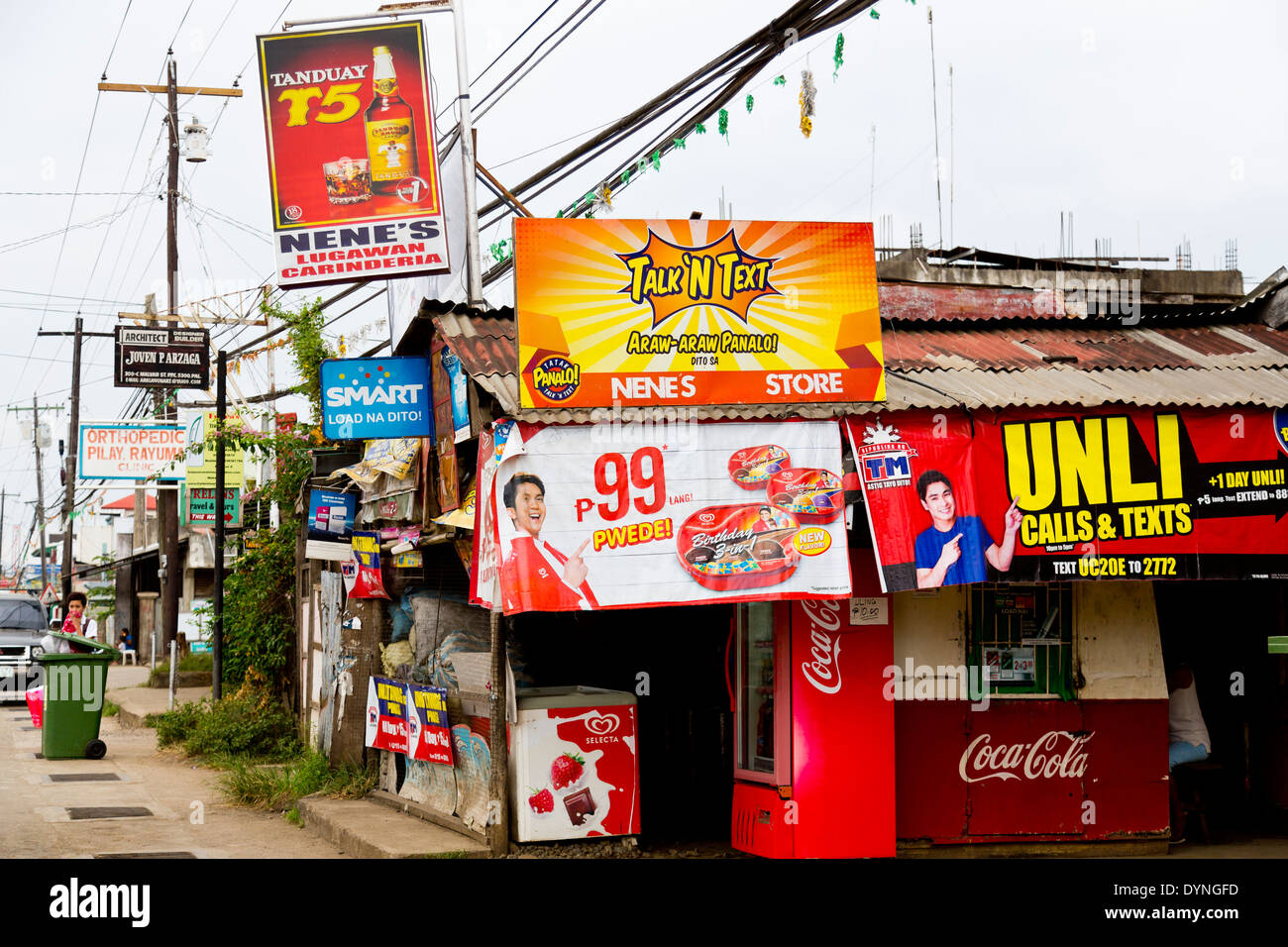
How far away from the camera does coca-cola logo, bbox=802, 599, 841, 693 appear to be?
9648 mm

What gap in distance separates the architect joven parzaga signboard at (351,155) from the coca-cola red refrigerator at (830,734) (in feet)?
14.8

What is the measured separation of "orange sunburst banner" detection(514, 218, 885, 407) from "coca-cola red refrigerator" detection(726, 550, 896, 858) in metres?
1.65

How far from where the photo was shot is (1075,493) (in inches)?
370

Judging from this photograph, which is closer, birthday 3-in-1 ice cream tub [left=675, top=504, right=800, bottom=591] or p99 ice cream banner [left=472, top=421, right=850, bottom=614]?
p99 ice cream banner [left=472, top=421, right=850, bottom=614]

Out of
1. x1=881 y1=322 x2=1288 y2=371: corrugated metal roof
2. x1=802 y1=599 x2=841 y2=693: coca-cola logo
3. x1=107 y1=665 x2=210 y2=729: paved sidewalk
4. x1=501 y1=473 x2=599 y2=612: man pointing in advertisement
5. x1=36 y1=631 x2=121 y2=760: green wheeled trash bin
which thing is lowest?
x1=107 y1=665 x2=210 y2=729: paved sidewalk

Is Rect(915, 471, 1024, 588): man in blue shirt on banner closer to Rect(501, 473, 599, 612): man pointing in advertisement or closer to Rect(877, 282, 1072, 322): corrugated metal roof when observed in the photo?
Rect(501, 473, 599, 612): man pointing in advertisement

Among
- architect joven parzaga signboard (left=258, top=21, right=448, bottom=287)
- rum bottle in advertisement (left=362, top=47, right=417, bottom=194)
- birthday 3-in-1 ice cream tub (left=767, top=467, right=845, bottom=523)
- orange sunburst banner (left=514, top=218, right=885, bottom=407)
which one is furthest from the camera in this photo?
rum bottle in advertisement (left=362, top=47, right=417, bottom=194)

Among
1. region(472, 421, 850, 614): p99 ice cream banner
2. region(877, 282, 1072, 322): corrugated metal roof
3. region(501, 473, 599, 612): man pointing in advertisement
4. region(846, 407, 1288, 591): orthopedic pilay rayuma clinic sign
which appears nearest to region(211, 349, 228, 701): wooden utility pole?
region(877, 282, 1072, 322): corrugated metal roof

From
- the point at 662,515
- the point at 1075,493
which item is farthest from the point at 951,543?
the point at 662,515

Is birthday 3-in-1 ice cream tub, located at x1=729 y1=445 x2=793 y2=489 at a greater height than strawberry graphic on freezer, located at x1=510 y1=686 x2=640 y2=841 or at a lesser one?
greater

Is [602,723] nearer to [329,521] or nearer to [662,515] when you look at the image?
[662,515]

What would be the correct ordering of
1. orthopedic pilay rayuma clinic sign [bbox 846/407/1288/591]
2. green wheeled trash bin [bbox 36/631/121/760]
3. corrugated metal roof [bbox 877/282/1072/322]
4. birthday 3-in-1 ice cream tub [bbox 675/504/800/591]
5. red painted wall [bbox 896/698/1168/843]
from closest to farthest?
birthday 3-in-1 ice cream tub [bbox 675/504/800/591] → orthopedic pilay rayuma clinic sign [bbox 846/407/1288/591] → red painted wall [bbox 896/698/1168/843] → corrugated metal roof [bbox 877/282/1072/322] → green wheeled trash bin [bbox 36/631/121/760]

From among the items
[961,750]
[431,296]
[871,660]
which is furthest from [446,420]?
[961,750]
